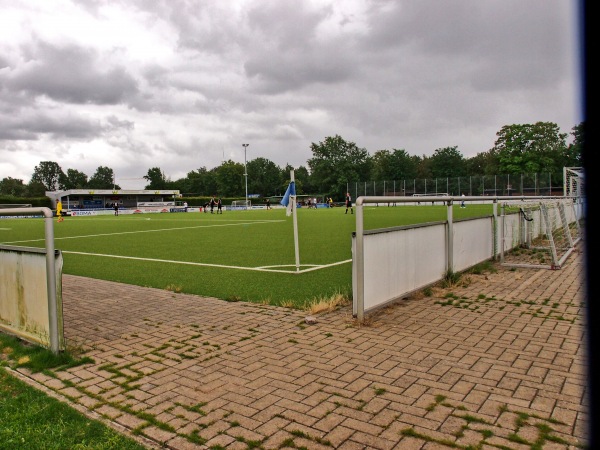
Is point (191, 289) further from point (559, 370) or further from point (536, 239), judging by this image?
point (536, 239)

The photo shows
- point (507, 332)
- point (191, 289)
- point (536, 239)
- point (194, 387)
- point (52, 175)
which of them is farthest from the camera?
point (52, 175)

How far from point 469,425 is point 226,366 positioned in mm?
2287

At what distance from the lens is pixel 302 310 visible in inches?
256

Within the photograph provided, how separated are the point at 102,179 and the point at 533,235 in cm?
16681

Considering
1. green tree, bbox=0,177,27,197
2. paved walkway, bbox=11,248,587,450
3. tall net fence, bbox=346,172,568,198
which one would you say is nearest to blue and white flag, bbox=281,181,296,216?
paved walkway, bbox=11,248,587,450

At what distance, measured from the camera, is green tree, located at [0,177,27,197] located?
442 ft

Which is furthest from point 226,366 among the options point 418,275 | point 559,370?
point 418,275

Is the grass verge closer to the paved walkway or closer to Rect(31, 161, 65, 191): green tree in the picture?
the paved walkway

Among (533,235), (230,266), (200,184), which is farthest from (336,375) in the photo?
(200,184)

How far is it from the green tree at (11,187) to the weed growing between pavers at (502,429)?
155m

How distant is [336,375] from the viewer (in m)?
4.15

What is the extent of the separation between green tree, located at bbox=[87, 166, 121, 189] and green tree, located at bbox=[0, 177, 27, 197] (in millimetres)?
20285

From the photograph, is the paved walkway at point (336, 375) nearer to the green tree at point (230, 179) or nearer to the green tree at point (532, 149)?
the green tree at point (532, 149)

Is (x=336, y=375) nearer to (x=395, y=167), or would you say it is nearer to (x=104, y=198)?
(x=104, y=198)
